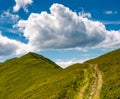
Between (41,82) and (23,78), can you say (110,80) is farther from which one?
(23,78)

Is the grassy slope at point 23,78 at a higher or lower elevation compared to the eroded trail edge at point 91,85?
higher

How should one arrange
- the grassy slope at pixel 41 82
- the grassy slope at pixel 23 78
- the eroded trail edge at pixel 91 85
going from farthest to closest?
the grassy slope at pixel 23 78, the grassy slope at pixel 41 82, the eroded trail edge at pixel 91 85

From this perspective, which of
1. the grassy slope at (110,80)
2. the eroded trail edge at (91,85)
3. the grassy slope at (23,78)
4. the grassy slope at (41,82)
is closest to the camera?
the grassy slope at (110,80)

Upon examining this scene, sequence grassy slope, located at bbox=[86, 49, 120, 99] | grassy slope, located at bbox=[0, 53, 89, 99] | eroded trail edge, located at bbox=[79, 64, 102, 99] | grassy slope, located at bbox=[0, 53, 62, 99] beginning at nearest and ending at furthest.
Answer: grassy slope, located at bbox=[86, 49, 120, 99], eroded trail edge, located at bbox=[79, 64, 102, 99], grassy slope, located at bbox=[0, 53, 89, 99], grassy slope, located at bbox=[0, 53, 62, 99]

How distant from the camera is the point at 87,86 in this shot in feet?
236

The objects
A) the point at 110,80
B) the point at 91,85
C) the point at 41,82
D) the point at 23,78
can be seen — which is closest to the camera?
the point at 110,80

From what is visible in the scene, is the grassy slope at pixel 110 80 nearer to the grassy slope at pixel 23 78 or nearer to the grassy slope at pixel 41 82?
the grassy slope at pixel 41 82

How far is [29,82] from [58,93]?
4510cm

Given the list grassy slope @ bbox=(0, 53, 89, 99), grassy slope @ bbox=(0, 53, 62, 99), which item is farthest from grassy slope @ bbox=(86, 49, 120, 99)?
grassy slope @ bbox=(0, 53, 62, 99)

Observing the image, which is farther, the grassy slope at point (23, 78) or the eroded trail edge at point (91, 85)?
the grassy slope at point (23, 78)

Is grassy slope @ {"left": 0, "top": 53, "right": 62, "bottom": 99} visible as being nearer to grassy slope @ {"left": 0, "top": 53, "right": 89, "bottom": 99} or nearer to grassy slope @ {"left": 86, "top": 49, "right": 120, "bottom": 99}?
grassy slope @ {"left": 0, "top": 53, "right": 89, "bottom": 99}

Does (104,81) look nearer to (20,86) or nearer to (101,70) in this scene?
(101,70)

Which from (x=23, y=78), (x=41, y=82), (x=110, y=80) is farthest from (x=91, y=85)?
(x=23, y=78)

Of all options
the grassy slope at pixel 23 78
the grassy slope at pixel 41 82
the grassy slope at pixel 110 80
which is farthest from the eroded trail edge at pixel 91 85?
the grassy slope at pixel 23 78
